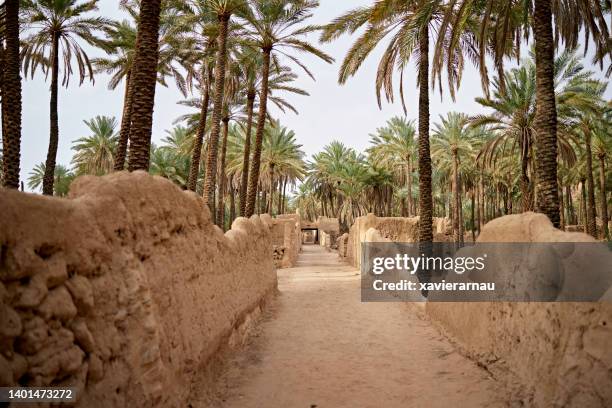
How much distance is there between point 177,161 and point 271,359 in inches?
1329

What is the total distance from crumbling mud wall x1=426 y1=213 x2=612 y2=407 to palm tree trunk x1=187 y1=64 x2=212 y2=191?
534 inches

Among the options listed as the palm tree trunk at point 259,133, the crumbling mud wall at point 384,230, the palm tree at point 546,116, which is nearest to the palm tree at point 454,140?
the crumbling mud wall at point 384,230

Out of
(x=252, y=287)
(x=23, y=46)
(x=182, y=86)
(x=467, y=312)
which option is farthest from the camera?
(x=182, y=86)

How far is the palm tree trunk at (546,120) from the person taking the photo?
7824 mm

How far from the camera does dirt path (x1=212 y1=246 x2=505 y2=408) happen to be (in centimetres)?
509

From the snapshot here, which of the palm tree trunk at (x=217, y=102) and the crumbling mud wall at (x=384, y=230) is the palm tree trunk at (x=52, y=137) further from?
the crumbling mud wall at (x=384, y=230)

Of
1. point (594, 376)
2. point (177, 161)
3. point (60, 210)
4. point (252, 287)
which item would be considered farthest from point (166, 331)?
point (177, 161)

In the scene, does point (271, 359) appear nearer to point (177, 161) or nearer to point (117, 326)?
point (117, 326)

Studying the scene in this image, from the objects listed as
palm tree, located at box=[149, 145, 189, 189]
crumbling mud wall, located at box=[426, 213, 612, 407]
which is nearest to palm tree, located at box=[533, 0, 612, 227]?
crumbling mud wall, located at box=[426, 213, 612, 407]

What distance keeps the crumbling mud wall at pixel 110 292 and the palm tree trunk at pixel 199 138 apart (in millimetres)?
12644

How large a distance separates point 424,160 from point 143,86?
756 cm

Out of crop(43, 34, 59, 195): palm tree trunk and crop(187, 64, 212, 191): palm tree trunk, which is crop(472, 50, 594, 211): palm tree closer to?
crop(187, 64, 212, 191): palm tree trunk

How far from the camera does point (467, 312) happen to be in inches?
257

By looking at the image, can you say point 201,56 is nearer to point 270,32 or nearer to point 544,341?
point 270,32
